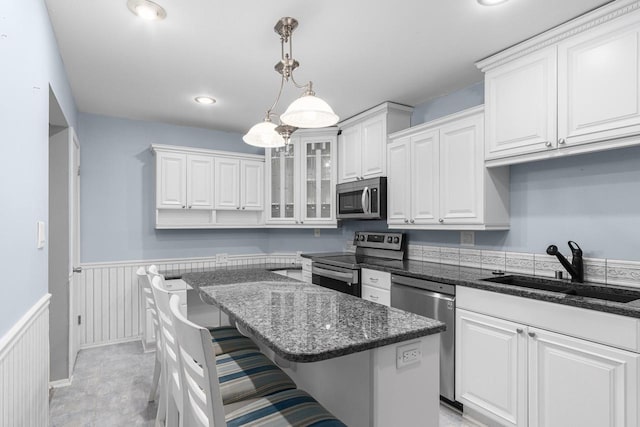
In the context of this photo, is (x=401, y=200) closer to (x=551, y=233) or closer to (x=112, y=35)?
(x=551, y=233)

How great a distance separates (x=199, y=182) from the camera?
3934 mm

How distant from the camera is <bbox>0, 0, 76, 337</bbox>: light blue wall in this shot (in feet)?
3.97

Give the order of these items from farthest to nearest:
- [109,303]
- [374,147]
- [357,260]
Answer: [109,303]
[374,147]
[357,260]

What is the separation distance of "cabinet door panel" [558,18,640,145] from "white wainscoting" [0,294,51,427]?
2835 mm

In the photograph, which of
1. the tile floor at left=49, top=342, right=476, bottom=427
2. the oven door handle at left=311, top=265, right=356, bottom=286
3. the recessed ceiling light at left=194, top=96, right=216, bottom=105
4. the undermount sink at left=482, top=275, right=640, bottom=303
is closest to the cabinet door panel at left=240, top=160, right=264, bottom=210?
the recessed ceiling light at left=194, top=96, right=216, bottom=105

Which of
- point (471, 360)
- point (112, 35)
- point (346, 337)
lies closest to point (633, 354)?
point (471, 360)

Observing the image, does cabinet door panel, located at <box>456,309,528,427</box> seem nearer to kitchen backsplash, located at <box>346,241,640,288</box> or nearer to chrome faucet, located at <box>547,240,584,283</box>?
chrome faucet, located at <box>547,240,584,283</box>

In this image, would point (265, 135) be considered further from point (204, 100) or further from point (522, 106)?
point (522, 106)

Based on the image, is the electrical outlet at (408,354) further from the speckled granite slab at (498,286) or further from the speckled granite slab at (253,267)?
the speckled granite slab at (253,267)

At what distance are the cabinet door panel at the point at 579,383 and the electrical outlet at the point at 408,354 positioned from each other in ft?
3.36

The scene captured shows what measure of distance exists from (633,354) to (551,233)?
1019mm

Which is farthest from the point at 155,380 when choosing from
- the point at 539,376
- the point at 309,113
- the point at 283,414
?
the point at 539,376

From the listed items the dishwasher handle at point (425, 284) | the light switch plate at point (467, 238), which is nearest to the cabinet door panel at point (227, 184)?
the dishwasher handle at point (425, 284)

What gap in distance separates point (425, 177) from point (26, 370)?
2811mm
